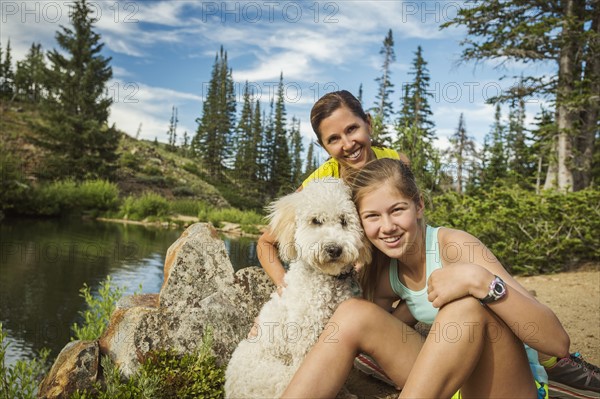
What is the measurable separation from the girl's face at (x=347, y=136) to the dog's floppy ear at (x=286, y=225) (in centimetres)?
91

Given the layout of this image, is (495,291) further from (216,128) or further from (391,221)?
(216,128)

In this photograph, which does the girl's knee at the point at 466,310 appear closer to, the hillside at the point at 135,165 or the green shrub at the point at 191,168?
the hillside at the point at 135,165

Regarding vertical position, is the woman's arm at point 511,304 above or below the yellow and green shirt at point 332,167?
below

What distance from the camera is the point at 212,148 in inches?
2016

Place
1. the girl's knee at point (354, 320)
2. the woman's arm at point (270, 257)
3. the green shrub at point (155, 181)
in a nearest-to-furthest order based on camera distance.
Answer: the girl's knee at point (354, 320) → the woman's arm at point (270, 257) → the green shrub at point (155, 181)

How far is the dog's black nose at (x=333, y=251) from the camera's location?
2488mm

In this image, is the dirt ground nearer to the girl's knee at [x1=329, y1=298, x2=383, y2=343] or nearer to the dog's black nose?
the girl's knee at [x1=329, y1=298, x2=383, y2=343]

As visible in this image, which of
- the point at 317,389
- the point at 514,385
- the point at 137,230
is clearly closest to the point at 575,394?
the point at 514,385

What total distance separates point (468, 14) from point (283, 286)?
44.8ft

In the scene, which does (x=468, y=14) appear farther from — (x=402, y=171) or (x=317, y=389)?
(x=317, y=389)

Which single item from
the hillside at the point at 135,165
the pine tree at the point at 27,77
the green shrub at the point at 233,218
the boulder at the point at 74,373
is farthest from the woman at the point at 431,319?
the pine tree at the point at 27,77

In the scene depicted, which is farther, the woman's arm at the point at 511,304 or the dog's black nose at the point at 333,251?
the dog's black nose at the point at 333,251

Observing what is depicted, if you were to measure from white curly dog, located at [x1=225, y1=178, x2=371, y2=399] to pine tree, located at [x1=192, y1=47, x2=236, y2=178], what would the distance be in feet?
158

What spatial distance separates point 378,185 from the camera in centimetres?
264
